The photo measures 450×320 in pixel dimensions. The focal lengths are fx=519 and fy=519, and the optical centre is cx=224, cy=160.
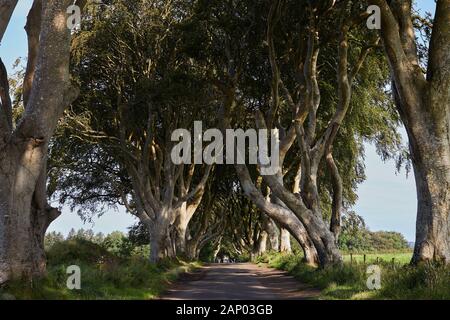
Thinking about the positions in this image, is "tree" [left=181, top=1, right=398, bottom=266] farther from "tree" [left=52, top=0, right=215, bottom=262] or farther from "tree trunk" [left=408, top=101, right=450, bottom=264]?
"tree trunk" [left=408, top=101, right=450, bottom=264]

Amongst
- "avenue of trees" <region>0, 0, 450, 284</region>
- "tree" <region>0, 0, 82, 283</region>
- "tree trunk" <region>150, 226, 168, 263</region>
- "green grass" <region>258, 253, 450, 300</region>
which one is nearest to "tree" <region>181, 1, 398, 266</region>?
"avenue of trees" <region>0, 0, 450, 284</region>

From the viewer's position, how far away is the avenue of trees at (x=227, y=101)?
34.5 ft

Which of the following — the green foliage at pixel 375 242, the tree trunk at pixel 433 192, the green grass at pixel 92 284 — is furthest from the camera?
the green foliage at pixel 375 242

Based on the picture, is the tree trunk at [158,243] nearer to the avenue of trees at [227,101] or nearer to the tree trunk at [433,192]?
the avenue of trees at [227,101]

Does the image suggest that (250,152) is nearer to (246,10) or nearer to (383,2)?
(246,10)

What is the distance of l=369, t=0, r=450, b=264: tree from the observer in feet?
42.2

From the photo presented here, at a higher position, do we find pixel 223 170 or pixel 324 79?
pixel 324 79

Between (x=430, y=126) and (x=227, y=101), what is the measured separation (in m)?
11.5

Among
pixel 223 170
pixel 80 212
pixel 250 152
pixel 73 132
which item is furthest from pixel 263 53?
pixel 80 212

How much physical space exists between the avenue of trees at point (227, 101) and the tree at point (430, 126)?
0.03 meters

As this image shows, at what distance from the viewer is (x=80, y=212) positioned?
3853 centimetres

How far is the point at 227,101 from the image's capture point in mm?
23328

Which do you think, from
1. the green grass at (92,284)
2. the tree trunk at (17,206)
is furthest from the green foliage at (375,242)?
the tree trunk at (17,206)
